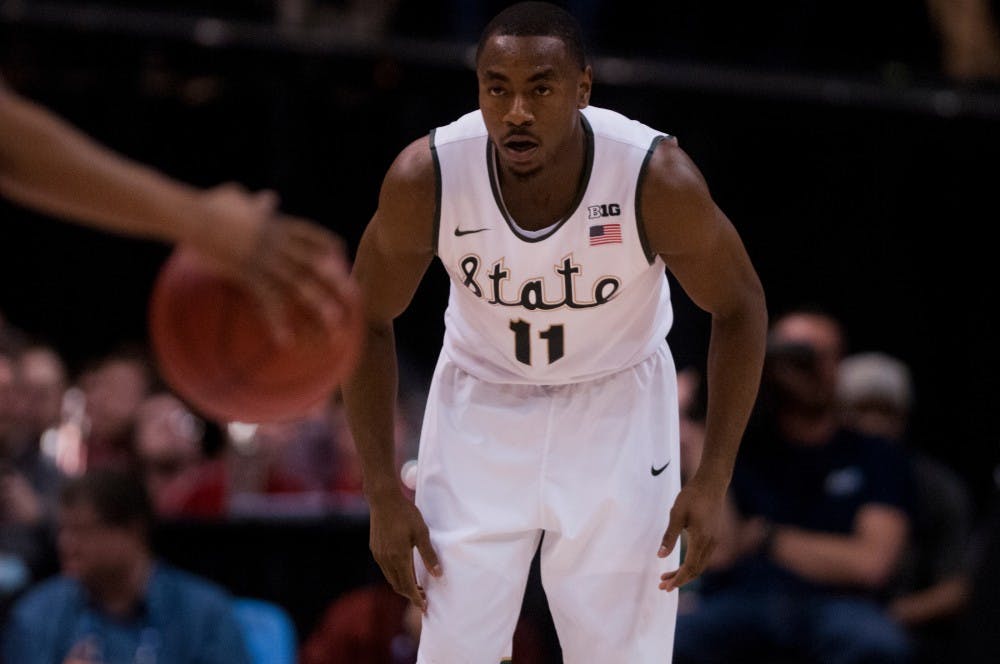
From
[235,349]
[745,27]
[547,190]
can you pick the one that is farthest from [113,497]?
[745,27]

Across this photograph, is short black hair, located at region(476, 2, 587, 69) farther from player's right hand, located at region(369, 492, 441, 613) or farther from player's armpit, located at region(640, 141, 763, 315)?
player's right hand, located at region(369, 492, 441, 613)

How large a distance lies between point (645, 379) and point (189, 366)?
1435 mm

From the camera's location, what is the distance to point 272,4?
7.79 metres

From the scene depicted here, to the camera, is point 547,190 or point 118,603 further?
point 118,603

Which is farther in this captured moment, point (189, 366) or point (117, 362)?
point (117, 362)

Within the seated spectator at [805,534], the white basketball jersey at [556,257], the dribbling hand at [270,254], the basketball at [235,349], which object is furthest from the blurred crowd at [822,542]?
the dribbling hand at [270,254]

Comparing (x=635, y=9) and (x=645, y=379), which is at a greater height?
(x=635, y=9)

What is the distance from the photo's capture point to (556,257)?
3.66 m

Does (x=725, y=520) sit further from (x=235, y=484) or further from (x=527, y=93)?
(x=527, y=93)

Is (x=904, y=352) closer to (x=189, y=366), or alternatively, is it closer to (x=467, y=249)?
(x=467, y=249)

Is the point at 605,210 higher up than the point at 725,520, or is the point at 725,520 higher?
the point at 605,210

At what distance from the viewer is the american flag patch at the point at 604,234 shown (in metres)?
3.64

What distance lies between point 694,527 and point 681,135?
4.45 m

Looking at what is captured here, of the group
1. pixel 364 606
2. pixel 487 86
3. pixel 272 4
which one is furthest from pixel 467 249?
pixel 272 4
